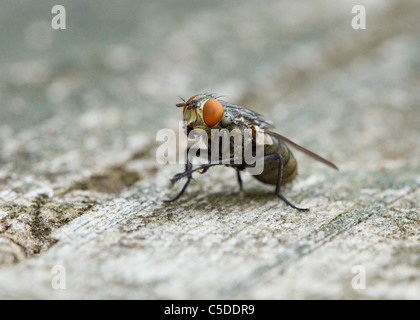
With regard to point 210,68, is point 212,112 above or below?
below

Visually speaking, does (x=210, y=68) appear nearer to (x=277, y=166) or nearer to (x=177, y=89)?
(x=177, y=89)

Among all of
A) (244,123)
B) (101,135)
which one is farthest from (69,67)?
(244,123)

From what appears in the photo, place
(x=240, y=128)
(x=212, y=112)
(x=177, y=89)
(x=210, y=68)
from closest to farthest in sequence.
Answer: (x=212, y=112) → (x=240, y=128) → (x=177, y=89) → (x=210, y=68)

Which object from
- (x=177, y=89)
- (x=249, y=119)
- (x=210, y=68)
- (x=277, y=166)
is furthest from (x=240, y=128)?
(x=210, y=68)

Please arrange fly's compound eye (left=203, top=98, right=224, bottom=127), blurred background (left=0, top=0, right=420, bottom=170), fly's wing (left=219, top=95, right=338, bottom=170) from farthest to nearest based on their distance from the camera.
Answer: blurred background (left=0, top=0, right=420, bottom=170)
fly's wing (left=219, top=95, right=338, bottom=170)
fly's compound eye (left=203, top=98, right=224, bottom=127)

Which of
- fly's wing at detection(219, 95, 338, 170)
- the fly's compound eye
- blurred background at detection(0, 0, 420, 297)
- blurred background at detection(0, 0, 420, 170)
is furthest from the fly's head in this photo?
blurred background at detection(0, 0, 420, 170)

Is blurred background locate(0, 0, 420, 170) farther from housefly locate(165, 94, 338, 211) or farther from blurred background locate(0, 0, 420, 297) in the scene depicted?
housefly locate(165, 94, 338, 211)

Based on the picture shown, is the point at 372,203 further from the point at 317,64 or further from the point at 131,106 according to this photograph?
the point at 317,64

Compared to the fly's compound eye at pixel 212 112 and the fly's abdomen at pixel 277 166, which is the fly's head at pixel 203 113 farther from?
the fly's abdomen at pixel 277 166
